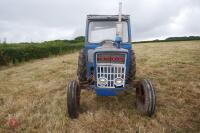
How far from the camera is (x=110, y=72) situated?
688 cm

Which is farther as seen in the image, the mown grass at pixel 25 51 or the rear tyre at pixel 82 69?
the mown grass at pixel 25 51

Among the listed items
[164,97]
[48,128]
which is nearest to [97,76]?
[48,128]

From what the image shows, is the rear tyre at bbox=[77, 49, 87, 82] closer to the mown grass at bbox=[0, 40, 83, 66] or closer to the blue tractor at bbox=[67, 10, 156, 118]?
the blue tractor at bbox=[67, 10, 156, 118]

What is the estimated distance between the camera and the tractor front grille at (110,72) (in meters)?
6.86

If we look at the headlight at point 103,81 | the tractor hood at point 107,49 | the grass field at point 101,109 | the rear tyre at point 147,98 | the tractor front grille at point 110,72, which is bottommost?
the grass field at point 101,109

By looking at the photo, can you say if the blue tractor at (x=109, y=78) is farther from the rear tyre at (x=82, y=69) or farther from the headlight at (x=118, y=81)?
the rear tyre at (x=82, y=69)

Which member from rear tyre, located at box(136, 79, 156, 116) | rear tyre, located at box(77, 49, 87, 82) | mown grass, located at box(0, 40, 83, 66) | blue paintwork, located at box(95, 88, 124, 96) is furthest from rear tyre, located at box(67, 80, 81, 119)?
mown grass, located at box(0, 40, 83, 66)

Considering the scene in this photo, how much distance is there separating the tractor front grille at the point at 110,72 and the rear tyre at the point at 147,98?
20.0 inches

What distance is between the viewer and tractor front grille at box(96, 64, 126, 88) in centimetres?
686

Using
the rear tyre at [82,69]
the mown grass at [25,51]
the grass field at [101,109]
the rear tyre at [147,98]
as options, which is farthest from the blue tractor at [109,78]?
the mown grass at [25,51]

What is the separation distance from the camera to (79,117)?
6.76m

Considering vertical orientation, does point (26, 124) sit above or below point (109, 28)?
below

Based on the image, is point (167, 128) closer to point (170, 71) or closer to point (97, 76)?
point (97, 76)

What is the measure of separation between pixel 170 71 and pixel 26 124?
6775 mm
